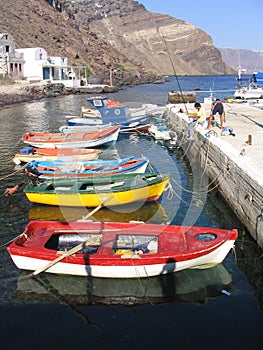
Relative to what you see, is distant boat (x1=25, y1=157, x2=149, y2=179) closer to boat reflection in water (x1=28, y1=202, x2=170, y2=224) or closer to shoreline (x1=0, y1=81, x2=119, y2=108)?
boat reflection in water (x1=28, y1=202, x2=170, y2=224)

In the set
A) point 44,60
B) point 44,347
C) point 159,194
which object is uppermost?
point 44,60

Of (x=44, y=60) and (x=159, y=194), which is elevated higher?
(x=44, y=60)

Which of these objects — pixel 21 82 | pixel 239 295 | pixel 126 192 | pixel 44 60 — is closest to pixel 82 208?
pixel 126 192

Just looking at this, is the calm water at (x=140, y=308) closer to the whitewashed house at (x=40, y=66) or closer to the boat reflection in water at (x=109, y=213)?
the boat reflection in water at (x=109, y=213)

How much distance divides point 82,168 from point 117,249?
6914mm

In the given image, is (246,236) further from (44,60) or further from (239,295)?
(44,60)

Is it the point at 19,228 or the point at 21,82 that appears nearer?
the point at 19,228

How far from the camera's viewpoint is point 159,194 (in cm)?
1443

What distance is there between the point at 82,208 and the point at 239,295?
6.92 meters

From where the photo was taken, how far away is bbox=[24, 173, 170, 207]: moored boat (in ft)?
45.0

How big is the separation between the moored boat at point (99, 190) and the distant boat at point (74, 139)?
762cm

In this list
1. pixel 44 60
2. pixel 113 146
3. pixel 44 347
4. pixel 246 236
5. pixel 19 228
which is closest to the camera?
pixel 44 347

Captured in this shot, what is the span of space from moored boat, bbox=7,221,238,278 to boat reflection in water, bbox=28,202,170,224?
295 cm

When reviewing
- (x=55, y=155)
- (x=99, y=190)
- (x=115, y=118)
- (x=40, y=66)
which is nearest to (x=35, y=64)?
(x=40, y=66)
